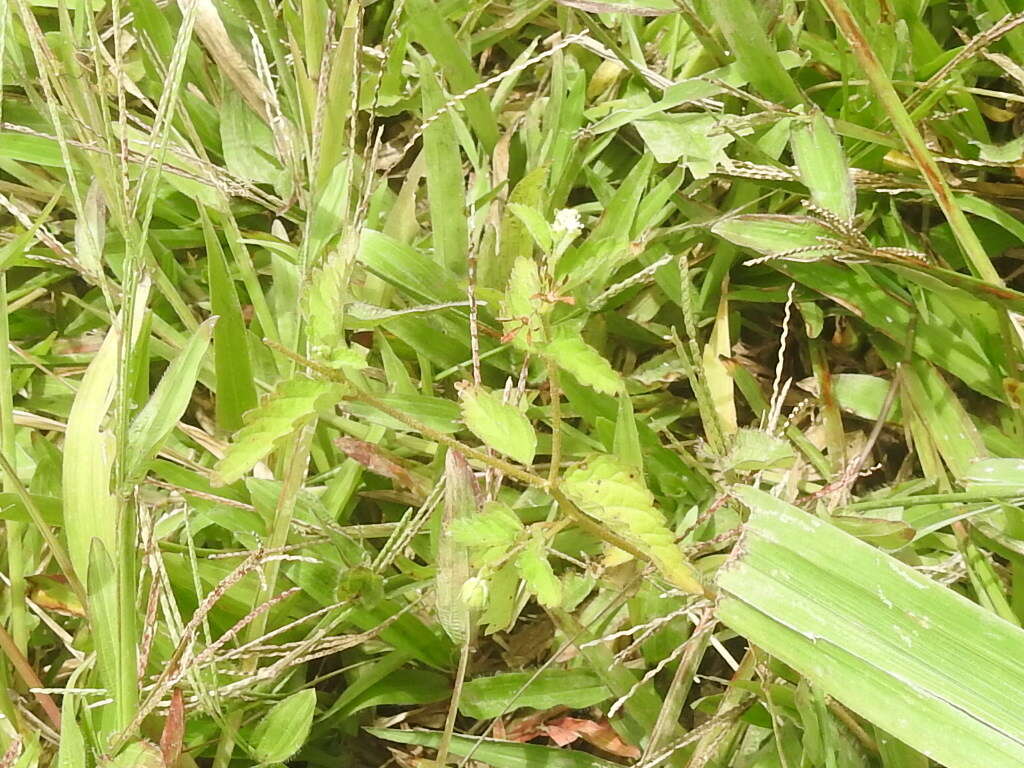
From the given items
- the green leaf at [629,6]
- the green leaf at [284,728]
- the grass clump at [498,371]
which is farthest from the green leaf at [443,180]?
the green leaf at [284,728]

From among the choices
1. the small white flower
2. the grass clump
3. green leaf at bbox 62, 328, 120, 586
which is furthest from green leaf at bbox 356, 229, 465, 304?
the small white flower

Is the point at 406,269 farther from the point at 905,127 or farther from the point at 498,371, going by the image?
the point at 905,127

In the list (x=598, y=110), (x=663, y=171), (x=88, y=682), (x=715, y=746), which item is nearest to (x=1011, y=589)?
(x=715, y=746)

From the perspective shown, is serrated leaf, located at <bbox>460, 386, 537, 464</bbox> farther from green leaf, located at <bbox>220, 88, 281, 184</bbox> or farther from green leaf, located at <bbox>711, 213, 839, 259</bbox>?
green leaf, located at <bbox>220, 88, 281, 184</bbox>

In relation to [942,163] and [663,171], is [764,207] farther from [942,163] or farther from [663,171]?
[942,163]

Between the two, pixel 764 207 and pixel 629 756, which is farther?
pixel 764 207

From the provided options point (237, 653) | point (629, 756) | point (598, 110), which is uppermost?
point (598, 110)
